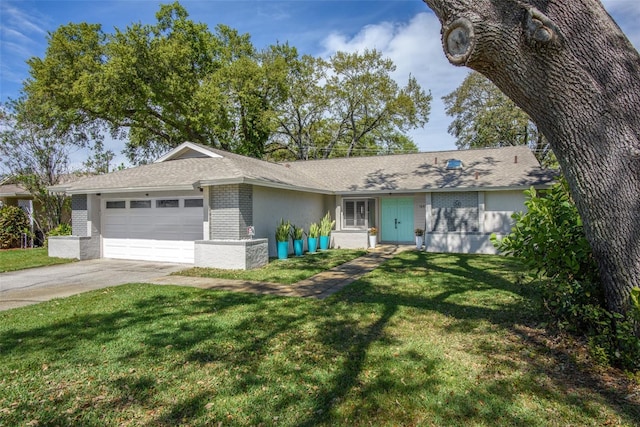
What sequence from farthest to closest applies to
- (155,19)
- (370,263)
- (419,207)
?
(155,19)
(419,207)
(370,263)

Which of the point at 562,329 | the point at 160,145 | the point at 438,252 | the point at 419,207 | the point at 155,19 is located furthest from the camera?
the point at 160,145

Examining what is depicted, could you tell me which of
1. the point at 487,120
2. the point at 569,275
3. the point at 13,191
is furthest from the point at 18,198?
the point at 487,120

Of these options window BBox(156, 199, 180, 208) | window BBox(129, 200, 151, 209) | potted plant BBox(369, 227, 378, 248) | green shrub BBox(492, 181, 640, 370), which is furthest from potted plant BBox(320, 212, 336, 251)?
green shrub BBox(492, 181, 640, 370)

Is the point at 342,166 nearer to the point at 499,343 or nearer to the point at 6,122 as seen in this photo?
the point at 499,343

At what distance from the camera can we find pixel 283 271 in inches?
397

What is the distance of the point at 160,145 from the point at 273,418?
29890mm

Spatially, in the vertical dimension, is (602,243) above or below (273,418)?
above

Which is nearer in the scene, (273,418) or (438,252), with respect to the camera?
(273,418)

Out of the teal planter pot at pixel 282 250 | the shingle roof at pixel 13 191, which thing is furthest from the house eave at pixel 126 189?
the shingle roof at pixel 13 191

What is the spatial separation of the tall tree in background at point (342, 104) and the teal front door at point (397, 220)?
44.5 ft

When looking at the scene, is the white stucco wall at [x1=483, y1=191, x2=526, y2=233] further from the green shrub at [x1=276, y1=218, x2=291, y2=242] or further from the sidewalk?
the green shrub at [x1=276, y1=218, x2=291, y2=242]

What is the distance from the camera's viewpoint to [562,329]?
4.62 m

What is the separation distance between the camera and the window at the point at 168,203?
12.3 metres

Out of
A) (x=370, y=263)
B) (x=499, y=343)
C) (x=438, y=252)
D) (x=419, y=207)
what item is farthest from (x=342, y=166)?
(x=499, y=343)
